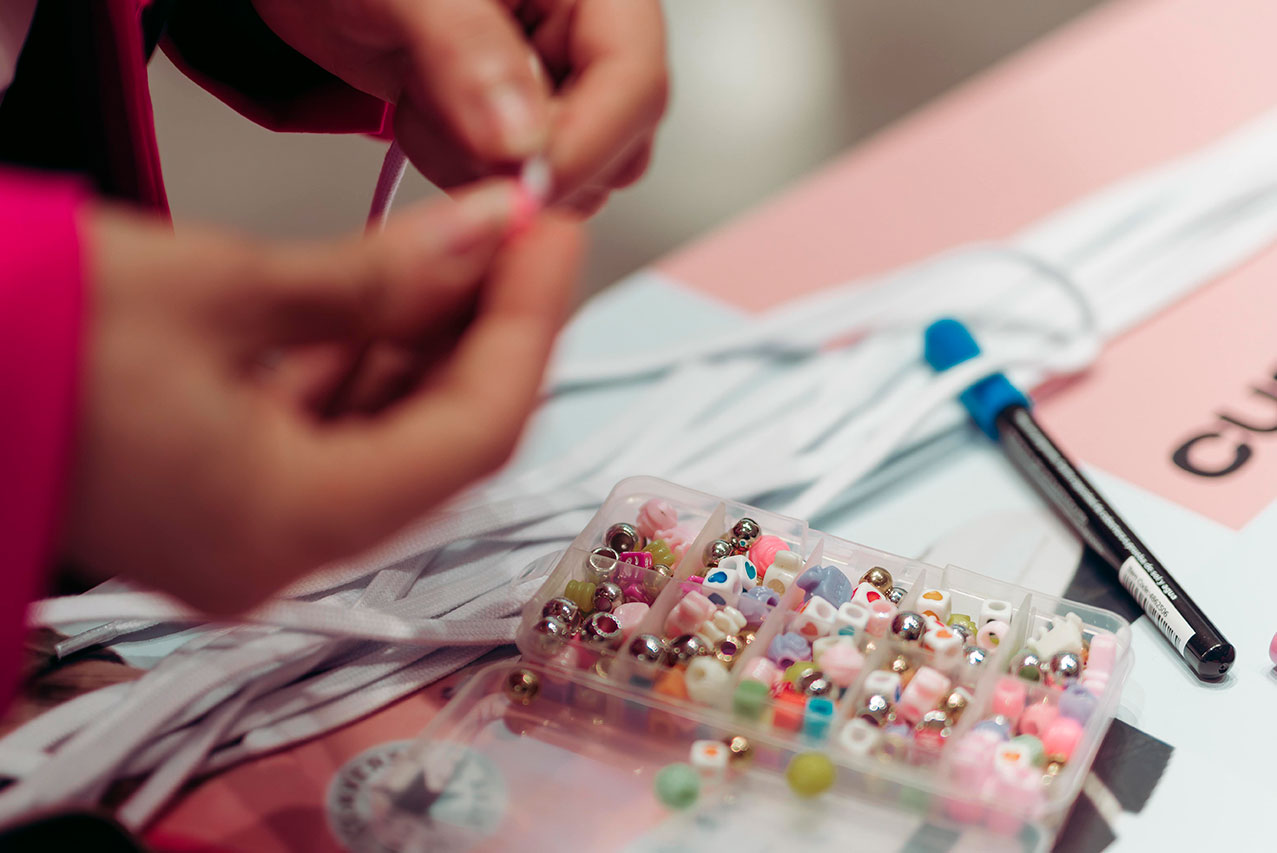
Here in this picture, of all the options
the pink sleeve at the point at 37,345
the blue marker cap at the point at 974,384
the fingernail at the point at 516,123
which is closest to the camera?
the pink sleeve at the point at 37,345

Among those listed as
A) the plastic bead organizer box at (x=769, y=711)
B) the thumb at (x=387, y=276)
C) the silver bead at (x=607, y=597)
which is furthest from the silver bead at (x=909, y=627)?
the thumb at (x=387, y=276)

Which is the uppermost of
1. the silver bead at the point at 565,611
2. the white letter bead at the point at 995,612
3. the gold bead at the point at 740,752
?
the white letter bead at the point at 995,612

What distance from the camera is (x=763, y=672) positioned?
1.38 ft

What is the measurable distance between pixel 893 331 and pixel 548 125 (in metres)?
0.32

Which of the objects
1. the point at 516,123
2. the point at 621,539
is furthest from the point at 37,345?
the point at 621,539

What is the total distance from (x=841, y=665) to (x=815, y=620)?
2 centimetres

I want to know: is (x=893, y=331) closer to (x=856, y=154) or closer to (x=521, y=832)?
(x=856, y=154)

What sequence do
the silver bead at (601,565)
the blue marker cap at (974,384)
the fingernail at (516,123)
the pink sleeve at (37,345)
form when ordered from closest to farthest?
the pink sleeve at (37,345) → the fingernail at (516,123) → the silver bead at (601,565) → the blue marker cap at (974,384)

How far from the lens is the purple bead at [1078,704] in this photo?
0.41 meters

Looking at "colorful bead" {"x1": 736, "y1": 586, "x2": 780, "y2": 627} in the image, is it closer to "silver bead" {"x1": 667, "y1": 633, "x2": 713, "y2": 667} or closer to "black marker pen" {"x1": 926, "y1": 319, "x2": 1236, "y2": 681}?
"silver bead" {"x1": 667, "y1": 633, "x2": 713, "y2": 667}

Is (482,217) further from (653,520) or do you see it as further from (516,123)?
(653,520)

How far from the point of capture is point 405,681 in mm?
459

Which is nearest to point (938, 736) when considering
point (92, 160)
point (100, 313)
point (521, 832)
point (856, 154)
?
point (521, 832)

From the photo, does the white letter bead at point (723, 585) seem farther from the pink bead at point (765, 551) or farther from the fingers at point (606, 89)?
the fingers at point (606, 89)
